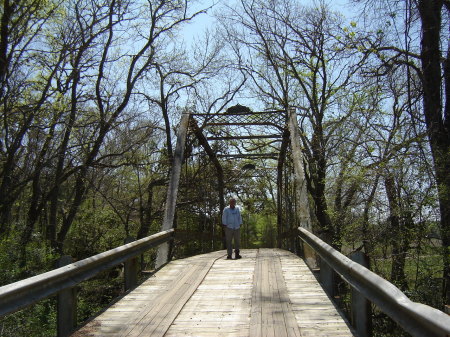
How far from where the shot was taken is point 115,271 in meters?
22.0

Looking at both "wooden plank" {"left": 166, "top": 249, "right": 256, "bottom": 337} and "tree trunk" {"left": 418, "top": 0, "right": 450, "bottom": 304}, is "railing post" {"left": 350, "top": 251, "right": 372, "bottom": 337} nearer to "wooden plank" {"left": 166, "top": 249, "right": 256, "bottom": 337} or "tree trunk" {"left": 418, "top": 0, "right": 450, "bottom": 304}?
"wooden plank" {"left": 166, "top": 249, "right": 256, "bottom": 337}

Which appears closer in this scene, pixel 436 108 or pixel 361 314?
pixel 361 314

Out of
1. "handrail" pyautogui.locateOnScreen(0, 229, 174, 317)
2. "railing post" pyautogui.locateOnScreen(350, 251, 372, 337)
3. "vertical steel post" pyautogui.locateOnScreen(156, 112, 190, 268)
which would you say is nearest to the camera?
"handrail" pyautogui.locateOnScreen(0, 229, 174, 317)

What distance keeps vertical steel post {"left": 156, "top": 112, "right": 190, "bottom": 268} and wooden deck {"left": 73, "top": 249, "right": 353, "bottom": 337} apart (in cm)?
105

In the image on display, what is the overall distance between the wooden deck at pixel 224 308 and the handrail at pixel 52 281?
48 cm

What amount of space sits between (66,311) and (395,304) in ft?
9.32

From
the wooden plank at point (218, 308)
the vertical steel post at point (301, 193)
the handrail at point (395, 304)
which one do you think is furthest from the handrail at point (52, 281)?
the vertical steel post at point (301, 193)

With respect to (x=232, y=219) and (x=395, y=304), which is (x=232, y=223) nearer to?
(x=232, y=219)

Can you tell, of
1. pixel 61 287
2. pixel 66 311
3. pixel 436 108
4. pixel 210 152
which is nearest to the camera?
pixel 61 287

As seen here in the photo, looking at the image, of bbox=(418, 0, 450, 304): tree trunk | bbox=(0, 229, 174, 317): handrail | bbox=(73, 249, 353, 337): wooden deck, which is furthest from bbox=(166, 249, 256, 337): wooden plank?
bbox=(418, 0, 450, 304): tree trunk

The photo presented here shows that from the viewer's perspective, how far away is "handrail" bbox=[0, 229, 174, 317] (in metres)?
3.15

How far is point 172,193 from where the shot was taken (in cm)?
1007

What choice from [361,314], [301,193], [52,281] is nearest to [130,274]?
[52,281]

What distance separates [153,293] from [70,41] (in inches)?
467
